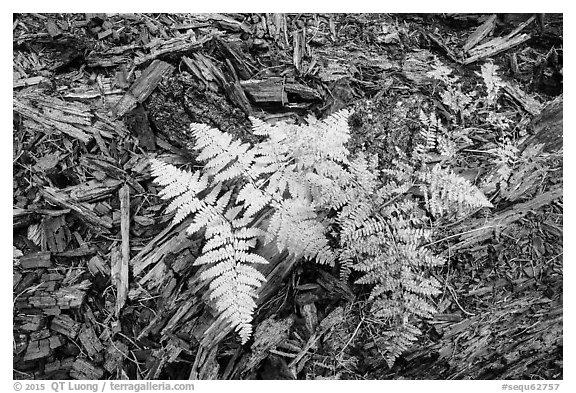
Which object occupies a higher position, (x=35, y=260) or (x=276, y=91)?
(x=276, y=91)

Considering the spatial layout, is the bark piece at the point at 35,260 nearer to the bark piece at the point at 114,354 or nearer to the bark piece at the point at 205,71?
the bark piece at the point at 114,354

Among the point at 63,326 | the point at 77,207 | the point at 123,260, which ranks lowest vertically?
the point at 63,326

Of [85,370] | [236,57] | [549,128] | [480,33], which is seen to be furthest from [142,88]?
[549,128]

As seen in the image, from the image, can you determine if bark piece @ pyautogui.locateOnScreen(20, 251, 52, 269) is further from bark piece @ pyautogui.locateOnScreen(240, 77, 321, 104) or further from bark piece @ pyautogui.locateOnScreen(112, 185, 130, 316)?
bark piece @ pyautogui.locateOnScreen(240, 77, 321, 104)

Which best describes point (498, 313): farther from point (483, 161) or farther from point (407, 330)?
point (483, 161)

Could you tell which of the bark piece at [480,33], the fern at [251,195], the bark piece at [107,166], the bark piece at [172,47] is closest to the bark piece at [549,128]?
the bark piece at [480,33]

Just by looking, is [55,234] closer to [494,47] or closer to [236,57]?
[236,57]

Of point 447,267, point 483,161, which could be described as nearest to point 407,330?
point 447,267
